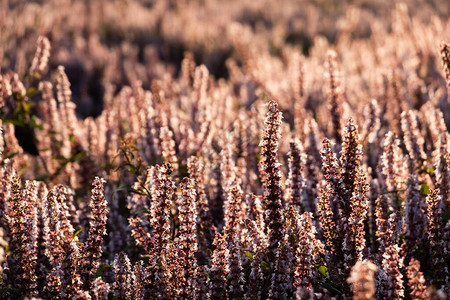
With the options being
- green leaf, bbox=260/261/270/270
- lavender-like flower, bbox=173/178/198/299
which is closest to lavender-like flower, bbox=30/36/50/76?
lavender-like flower, bbox=173/178/198/299

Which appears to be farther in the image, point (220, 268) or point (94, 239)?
point (94, 239)

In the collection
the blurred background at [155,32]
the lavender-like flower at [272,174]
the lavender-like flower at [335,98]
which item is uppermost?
the blurred background at [155,32]

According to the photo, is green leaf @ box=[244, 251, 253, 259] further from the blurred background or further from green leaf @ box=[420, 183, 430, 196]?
the blurred background

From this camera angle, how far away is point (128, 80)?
11.4m

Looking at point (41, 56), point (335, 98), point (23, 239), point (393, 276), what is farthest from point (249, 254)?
point (41, 56)

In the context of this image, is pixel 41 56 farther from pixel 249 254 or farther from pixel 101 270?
pixel 249 254

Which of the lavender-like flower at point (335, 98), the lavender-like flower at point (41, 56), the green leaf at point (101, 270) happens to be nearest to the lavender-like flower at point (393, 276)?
the green leaf at point (101, 270)

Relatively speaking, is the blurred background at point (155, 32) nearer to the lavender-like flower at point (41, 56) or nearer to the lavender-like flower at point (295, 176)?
the lavender-like flower at point (41, 56)

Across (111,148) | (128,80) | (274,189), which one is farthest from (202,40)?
(274,189)

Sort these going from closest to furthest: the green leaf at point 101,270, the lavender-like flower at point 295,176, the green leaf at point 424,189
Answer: the green leaf at point 101,270
the lavender-like flower at point 295,176
the green leaf at point 424,189

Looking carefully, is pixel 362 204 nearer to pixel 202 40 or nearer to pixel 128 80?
pixel 128 80

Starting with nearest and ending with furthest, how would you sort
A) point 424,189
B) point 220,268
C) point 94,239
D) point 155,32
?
1. point 220,268
2. point 94,239
3. point 424,189
4. point 155,32

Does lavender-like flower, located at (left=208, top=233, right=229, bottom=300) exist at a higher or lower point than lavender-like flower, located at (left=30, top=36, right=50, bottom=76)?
lower

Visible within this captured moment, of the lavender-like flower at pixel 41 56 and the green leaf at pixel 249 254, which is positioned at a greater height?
the lavender-like flower at pixel 41 56
